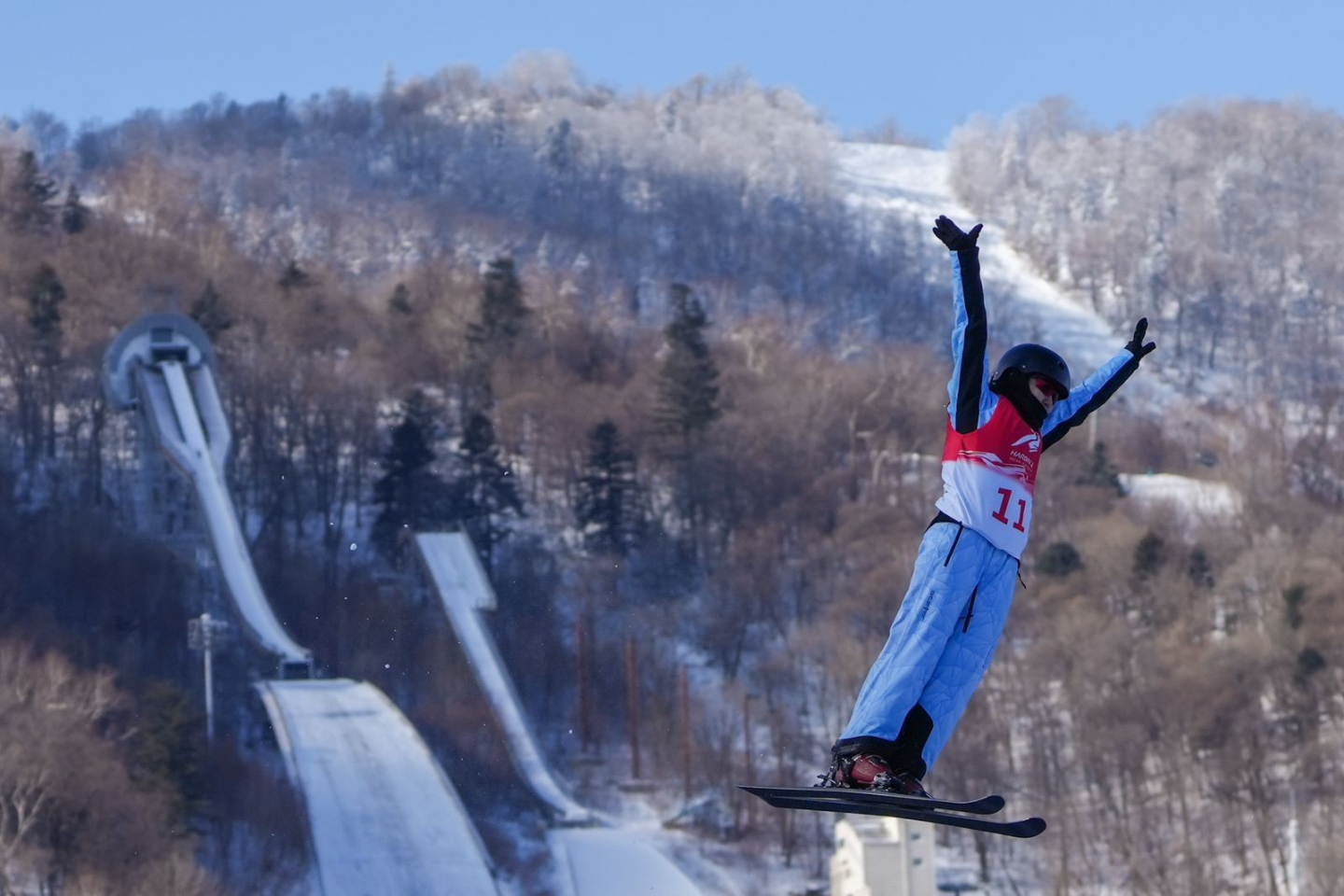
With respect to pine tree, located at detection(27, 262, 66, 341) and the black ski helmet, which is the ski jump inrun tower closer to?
pine tree, located at detection(27, 262, 66, 341)

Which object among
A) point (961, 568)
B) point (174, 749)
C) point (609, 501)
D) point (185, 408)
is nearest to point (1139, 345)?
point (961, 568)

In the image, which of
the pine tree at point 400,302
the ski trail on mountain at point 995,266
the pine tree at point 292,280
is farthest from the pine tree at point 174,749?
the ski trail on mountain at point 995,266

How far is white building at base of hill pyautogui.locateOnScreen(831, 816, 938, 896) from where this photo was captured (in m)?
16.9

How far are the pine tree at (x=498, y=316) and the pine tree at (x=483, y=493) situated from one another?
543 centimetres

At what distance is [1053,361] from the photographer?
5.69 metres

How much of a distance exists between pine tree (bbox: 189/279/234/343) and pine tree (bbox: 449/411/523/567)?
638cm

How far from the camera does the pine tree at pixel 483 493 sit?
36.3m

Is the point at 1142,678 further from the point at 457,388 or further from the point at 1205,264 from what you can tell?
the point at 1205,264

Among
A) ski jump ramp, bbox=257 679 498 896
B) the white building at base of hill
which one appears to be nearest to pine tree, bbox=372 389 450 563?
ski jump ramp, bbox=257 679 498 896

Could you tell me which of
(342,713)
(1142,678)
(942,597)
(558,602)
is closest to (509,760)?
(342,713)

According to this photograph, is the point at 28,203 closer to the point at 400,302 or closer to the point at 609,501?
the point at 400,302

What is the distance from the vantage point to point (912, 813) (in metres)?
5.32

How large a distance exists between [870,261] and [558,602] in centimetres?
4053

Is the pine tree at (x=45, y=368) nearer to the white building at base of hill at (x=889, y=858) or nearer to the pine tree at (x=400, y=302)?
the pine tree at (x=400, y=302)
